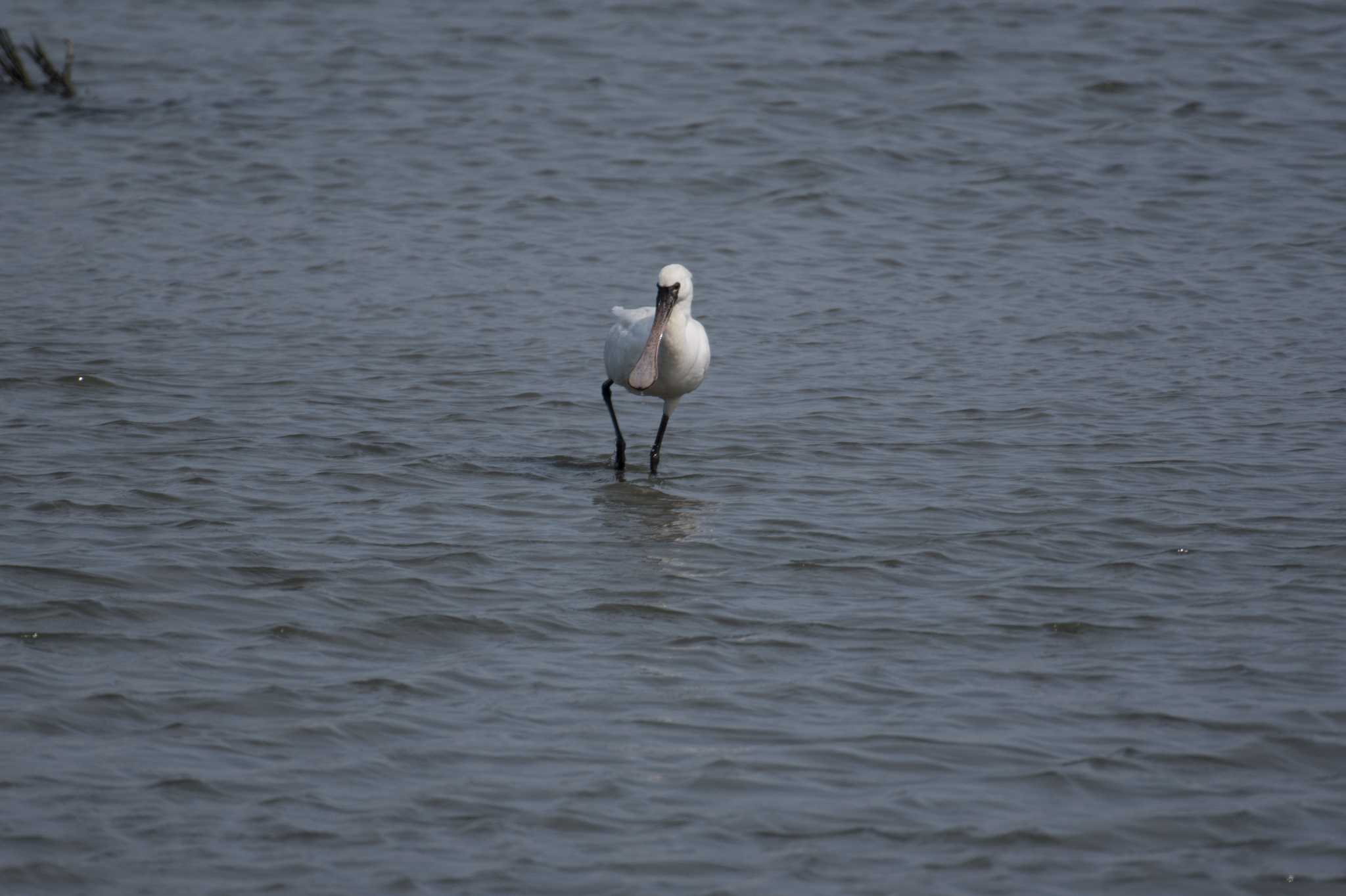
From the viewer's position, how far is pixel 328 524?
772 cm

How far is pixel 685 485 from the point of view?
29.7 ft

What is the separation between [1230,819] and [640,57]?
55.9 ft

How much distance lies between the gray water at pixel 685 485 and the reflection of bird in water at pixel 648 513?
0.04 m

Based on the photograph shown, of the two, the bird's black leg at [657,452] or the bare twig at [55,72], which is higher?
the bare twig at [55,72]

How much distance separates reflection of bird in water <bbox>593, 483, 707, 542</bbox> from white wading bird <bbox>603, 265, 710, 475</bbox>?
1.58 ft

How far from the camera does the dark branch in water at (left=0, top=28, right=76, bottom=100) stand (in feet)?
62.7

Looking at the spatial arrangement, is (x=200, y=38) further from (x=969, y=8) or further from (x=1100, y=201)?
(x=1100, y=201)

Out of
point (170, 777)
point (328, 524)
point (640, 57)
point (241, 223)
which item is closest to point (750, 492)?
point (328, 524)

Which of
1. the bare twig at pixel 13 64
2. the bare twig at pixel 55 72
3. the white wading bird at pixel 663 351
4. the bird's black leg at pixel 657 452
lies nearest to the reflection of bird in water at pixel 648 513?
the bird's black leg at pixel 657 452

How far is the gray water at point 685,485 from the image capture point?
4.99m

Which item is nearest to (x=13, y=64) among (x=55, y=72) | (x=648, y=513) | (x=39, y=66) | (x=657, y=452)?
(x=39, y=66)

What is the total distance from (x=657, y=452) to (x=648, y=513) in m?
1.00

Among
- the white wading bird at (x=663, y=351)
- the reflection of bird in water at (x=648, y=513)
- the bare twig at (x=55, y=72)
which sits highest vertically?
the bare twig at (x=55, y=72)

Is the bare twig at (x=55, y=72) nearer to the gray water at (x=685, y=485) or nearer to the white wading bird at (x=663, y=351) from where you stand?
the gray water at (x=685, y=485)
